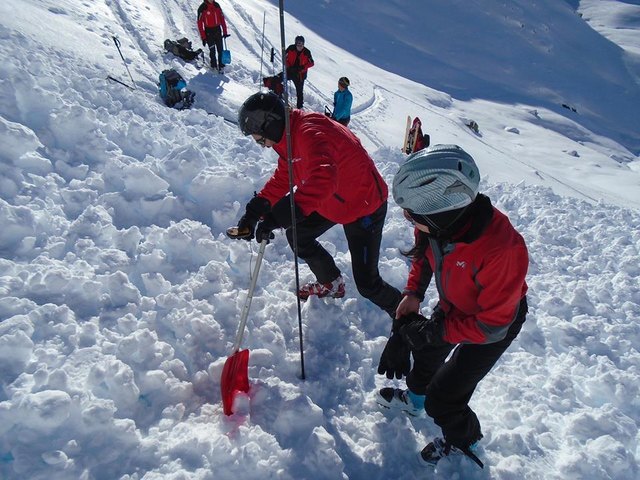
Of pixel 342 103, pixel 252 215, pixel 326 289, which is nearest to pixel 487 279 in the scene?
pixel 252 215

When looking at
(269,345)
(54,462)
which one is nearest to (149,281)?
(269,345)

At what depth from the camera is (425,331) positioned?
2838 mm

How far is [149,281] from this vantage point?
13.4 feet

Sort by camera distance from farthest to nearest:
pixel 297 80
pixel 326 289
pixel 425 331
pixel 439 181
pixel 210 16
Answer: pixel 297 80 < pixel 210 16 < pixel 326 289 < pixel 425 331 < pixel 439 181

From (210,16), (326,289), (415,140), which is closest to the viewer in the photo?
(326,289)

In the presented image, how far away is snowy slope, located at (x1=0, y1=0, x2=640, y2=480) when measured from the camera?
293cm

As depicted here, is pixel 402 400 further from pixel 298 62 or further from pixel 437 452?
pixel 298 62

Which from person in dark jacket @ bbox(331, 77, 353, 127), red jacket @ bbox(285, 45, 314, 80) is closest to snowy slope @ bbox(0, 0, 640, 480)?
person in dark jacket @ bbox(331, 77, 353, 127)

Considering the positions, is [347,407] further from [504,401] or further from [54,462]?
[54,462]

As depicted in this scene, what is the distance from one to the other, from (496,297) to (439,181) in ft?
2.34

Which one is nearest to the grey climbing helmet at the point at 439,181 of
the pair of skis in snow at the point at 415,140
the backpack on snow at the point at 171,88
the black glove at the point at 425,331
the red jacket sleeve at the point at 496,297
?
the red jacket sleeve at the point at 496,297

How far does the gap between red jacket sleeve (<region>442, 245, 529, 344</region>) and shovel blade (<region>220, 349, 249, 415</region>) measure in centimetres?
155

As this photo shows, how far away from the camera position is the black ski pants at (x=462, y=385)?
2898 mm

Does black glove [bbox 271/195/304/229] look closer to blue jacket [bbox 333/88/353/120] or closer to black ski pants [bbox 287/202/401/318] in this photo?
black ski pants [bbox 287/202/401/318]
